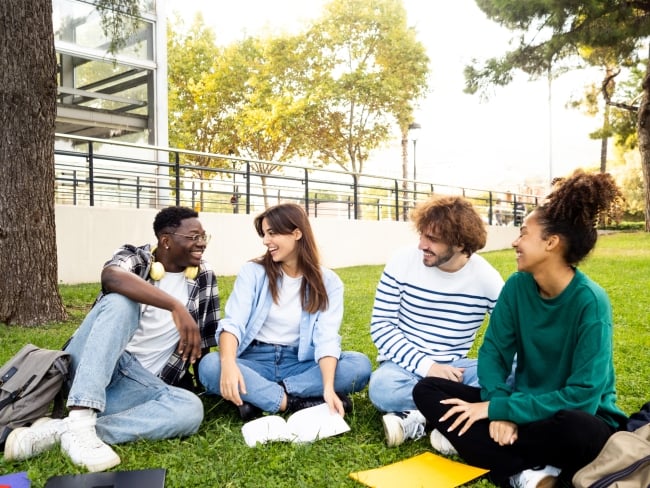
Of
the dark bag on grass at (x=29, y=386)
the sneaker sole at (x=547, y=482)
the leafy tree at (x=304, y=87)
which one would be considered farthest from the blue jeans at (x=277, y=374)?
the leafy tree at (x=304, y=87)

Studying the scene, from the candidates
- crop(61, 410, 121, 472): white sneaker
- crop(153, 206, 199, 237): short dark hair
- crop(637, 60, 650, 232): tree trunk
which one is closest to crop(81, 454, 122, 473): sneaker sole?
crop(61, 410, 121, 472): white sneaker

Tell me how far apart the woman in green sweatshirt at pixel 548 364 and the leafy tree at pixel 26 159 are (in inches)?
176

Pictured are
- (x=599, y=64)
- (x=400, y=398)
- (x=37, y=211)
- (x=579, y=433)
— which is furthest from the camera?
(x=599, y=64)

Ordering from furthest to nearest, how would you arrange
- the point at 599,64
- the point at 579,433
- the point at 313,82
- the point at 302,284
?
the point at 313,82 < the point at 599,64 < the point at 302,284 < the point at 579,433

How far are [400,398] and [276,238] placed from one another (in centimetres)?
99

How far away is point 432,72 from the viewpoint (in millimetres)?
22828

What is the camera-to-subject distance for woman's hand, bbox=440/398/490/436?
2.63 meters

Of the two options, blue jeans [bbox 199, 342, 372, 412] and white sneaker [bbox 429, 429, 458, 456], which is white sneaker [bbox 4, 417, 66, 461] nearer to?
blue jeans [bbox 199, 342, 372, 412]

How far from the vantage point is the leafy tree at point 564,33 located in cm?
1287

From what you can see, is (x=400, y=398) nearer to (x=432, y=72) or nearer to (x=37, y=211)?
(x=37, y=211)

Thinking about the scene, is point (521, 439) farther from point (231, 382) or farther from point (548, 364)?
point (231, 382)

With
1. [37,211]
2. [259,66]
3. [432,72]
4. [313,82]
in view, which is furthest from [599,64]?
[37,211]

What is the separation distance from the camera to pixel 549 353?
8.55 ft

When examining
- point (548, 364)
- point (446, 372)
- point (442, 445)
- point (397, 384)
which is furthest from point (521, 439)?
point (397, 384)
